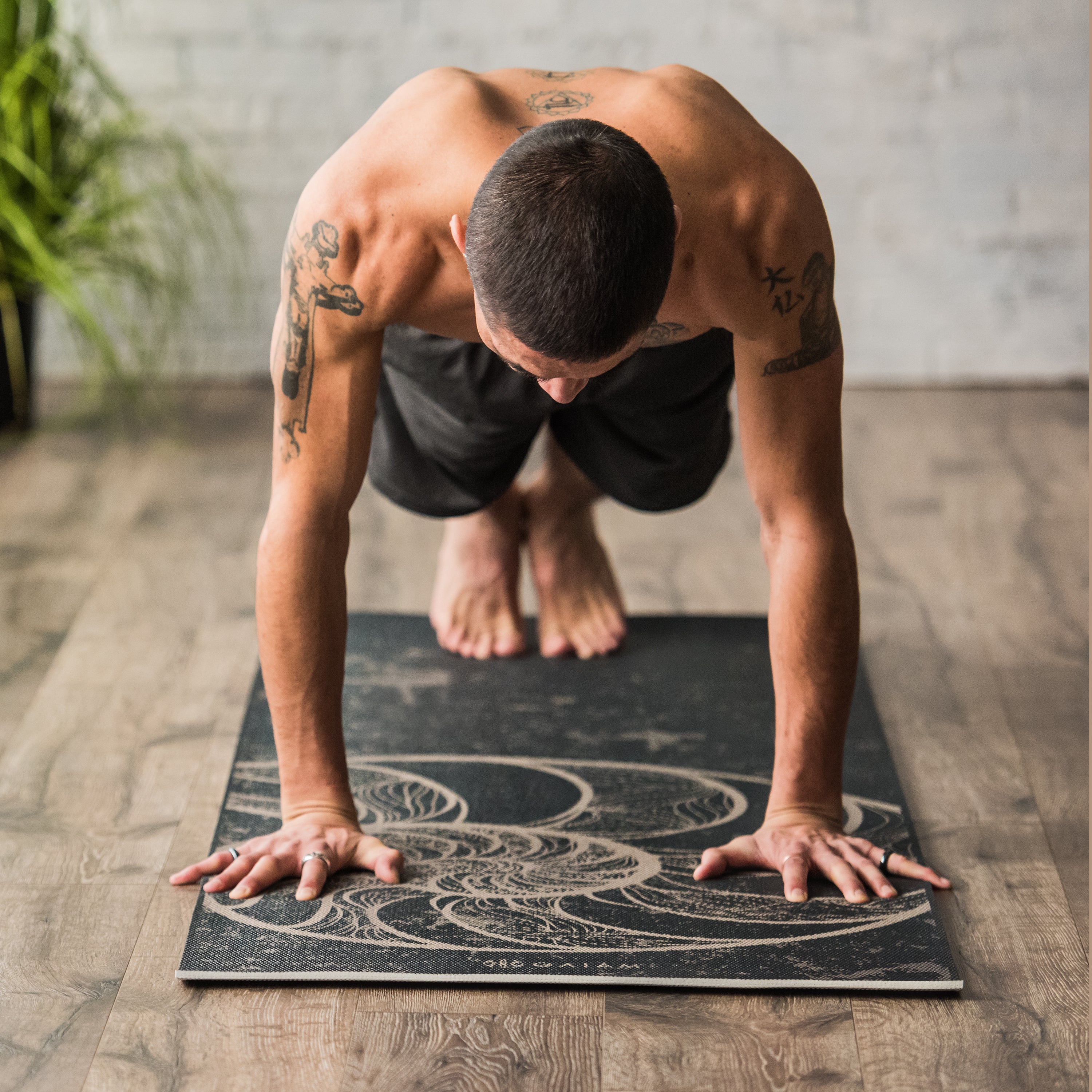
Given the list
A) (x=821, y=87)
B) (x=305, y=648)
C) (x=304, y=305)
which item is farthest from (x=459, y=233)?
(x=821, y=87)

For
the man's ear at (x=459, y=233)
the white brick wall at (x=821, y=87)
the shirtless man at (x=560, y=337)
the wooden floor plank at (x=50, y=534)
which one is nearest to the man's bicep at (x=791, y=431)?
the shirtless man at (x=560, y=337)

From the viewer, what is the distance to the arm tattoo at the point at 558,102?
55.5 inches

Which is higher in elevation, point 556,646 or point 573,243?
point 573,243

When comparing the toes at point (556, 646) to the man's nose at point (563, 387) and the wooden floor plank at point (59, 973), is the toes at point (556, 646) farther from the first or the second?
the man's nose at point (563, 387)

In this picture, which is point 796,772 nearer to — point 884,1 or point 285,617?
point 285,617

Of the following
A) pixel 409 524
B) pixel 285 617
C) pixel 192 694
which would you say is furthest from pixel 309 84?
pixel 285 617

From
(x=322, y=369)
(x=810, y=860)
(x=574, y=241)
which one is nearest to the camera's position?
(x=574, y=241)

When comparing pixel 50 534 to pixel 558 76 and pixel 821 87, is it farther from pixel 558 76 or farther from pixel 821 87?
pixel 821 87

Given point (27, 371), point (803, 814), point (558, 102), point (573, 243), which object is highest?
point (558, 102)

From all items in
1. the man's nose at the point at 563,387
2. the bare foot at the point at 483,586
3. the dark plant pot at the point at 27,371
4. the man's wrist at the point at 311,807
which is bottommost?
the man's wrist at the point at 311,807

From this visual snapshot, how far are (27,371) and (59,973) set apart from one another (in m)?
1.81

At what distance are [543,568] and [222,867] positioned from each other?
30.5 inches

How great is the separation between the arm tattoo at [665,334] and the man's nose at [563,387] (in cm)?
24

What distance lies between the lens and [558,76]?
4.95ft
